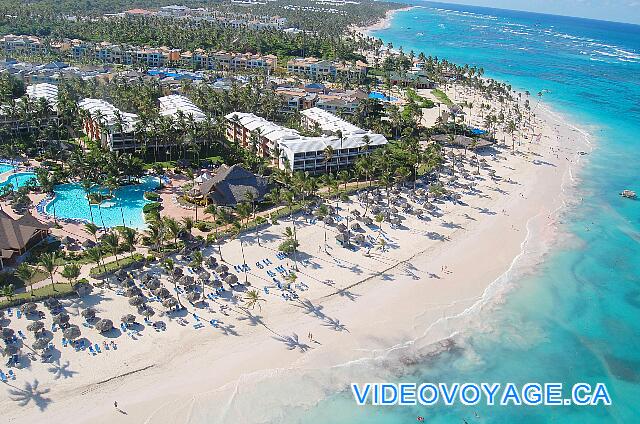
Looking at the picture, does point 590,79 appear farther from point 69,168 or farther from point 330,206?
point 69,168

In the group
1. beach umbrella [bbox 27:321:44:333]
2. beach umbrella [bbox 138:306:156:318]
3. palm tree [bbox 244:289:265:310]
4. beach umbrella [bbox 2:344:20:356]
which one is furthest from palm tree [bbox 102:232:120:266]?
palm tree [bbox 244:289:265:310]

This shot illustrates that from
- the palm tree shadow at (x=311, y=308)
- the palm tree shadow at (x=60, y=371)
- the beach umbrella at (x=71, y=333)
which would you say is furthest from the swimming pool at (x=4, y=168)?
the palm tree shadow at (x=311, y=308)

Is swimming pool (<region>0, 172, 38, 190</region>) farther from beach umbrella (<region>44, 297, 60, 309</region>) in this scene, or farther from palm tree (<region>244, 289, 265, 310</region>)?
palm tree (<region>244, 289, 265, 310</region>)

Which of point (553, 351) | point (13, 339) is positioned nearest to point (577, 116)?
point (553, 351)

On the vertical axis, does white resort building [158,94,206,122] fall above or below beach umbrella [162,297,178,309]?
above

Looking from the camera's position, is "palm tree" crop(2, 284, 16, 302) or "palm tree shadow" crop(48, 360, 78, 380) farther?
"palm tree" crop(2, 284, 16, 302)

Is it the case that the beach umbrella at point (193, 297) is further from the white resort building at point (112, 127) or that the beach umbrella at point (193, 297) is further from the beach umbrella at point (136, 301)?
the white resort building at point (112, 127)
